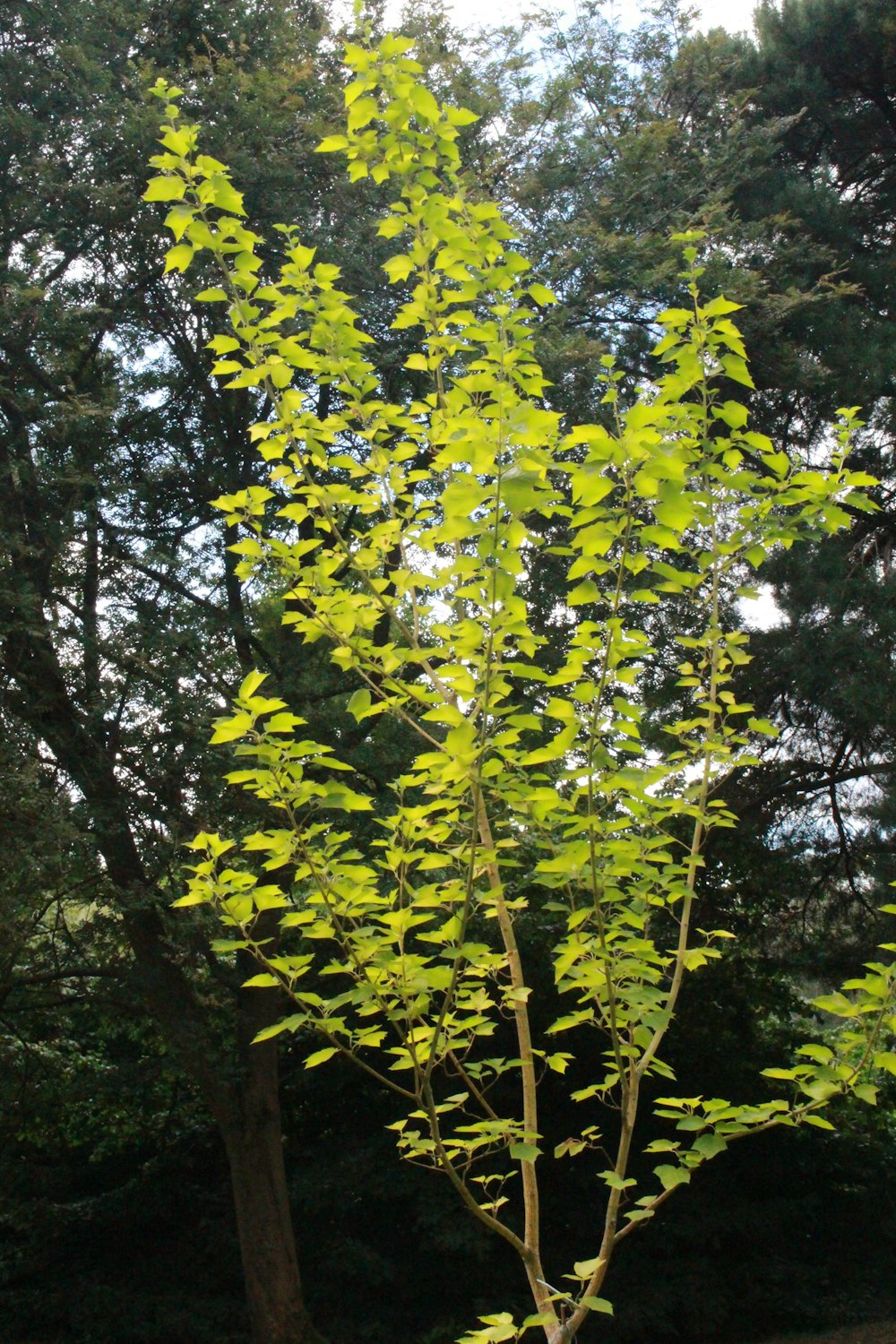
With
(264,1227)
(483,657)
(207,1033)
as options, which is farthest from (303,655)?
(483,657)

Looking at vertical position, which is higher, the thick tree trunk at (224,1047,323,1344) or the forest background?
the forest background

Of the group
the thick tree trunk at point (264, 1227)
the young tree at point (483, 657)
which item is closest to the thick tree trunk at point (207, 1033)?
the thick tree trunk at point (264, 1227)

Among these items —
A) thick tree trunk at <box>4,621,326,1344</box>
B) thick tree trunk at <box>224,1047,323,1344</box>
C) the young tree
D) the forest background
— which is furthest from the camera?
thick tree trunk at <box>224,1047,323,1344</box>

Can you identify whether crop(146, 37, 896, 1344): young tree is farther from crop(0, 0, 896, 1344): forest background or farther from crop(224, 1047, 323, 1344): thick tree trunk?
crop(224, 1047, 323, 1344): thick tree trunk

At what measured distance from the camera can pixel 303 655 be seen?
20.5 feet

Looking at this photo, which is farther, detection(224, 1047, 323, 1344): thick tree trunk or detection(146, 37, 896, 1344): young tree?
detection(224, 1047, 323, 1344): thick tree trunk

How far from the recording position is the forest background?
5.77 meters

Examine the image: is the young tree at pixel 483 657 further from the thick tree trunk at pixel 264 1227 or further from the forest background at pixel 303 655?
the thick tree trunk at pixel 264 1227

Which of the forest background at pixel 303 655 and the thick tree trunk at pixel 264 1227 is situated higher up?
the forest background at pixel 303 655

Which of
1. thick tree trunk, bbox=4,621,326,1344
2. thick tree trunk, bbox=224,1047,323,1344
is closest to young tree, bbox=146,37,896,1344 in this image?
thick tree trunk, bbox=4,621,326,1344

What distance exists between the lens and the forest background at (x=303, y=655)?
577 centimetres

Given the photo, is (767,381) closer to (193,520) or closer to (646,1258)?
(193,520)

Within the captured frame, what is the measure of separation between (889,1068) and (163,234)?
5929 millimetres

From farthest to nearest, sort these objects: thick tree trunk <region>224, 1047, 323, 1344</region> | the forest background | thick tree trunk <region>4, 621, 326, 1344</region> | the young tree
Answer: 1. thick tree trunk <region>224, 1047, 323, 1344</region>
2. the forest background
3. thick tree trunk <region>4, 621, 326, 1344</region>
4. the young tree
